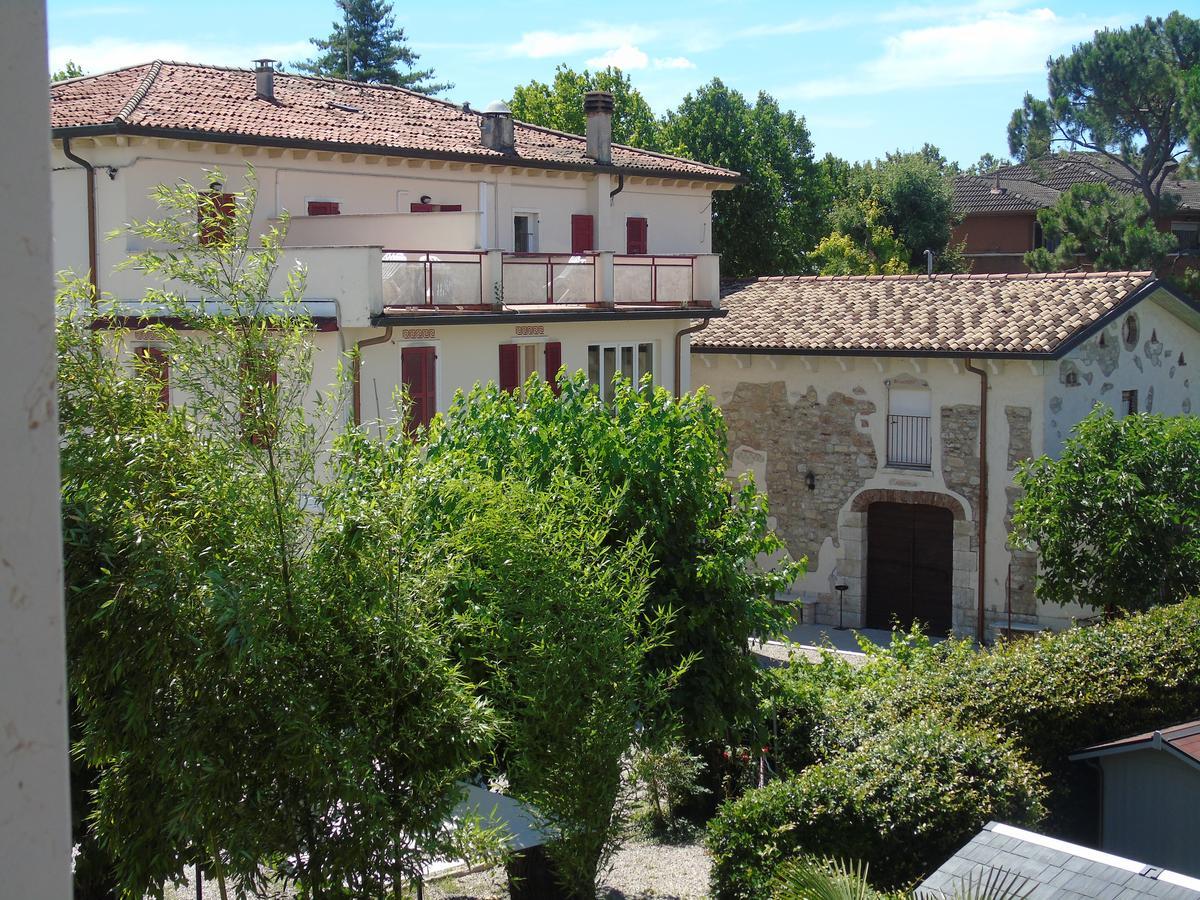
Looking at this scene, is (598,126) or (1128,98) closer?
(598,126)

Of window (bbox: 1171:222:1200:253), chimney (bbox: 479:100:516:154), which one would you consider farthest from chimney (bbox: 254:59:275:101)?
window (bbox: 1171:222:1200:253)

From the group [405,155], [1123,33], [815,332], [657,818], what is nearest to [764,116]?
[1123,33]

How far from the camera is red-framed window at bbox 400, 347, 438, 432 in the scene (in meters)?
18.3

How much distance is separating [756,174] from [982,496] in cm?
2176

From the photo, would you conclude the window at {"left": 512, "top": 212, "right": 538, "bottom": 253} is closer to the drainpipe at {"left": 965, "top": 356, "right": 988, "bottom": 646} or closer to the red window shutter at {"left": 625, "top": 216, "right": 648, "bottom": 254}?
the red window shutter at {"left": 625, "top": 216, "right": 648, "bottom": 254}

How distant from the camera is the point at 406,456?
34.1 ft

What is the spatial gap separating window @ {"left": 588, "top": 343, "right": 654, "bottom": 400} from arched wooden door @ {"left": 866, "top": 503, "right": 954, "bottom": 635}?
17.2 ft

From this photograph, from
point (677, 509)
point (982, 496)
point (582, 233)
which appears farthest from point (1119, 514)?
point (582, 233)

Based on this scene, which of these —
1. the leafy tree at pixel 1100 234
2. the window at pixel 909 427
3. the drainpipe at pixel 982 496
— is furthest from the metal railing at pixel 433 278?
the leafy tree at pixel 1100 234

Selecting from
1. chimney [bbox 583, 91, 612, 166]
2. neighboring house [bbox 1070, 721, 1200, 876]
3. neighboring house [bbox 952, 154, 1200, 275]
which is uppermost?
neighboring house [bbox 952, 154, 1200, 275]

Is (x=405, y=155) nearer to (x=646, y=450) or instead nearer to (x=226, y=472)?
(x=646, y=450)

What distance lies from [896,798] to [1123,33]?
4097cm

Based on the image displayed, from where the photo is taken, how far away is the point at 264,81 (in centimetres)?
2162

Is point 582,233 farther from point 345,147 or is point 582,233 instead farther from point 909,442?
point 909,442
